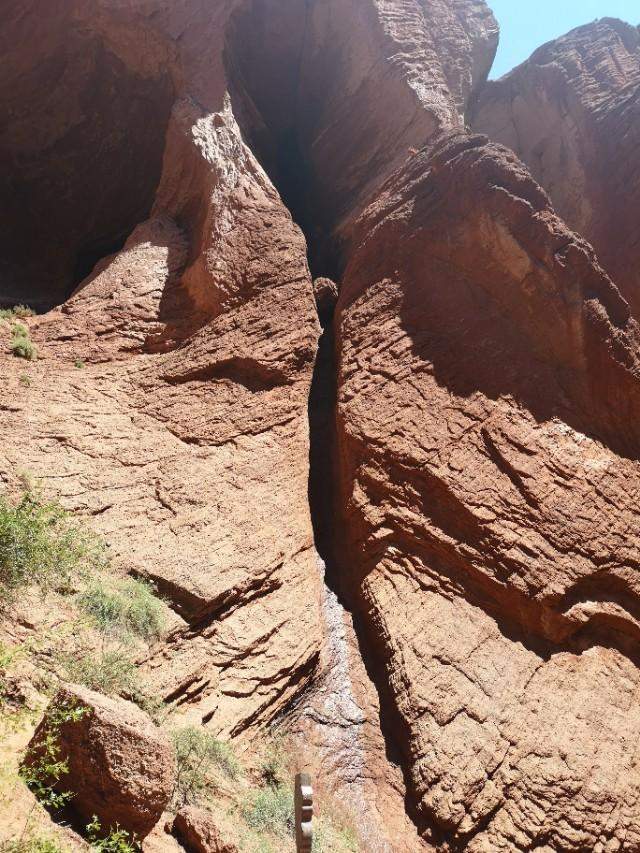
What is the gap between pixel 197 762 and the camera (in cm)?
595

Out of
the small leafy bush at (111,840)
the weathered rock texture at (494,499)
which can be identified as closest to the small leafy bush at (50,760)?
the small leafy bush at (111,840)

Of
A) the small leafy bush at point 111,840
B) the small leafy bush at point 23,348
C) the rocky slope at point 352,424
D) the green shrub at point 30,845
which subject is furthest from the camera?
the small leafy bush at point 23,348

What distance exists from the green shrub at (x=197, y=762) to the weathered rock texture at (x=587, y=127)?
Result: 13.7m

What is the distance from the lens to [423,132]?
15.1m

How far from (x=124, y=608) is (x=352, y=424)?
4.84 metres

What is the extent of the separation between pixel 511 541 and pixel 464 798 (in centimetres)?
328

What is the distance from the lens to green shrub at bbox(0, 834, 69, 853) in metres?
3.36

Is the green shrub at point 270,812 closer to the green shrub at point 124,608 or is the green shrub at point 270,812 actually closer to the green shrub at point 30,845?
the green shrub at point 124,608

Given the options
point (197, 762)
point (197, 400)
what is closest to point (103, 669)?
point (197, 762)

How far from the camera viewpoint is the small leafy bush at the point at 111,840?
12.5 feet

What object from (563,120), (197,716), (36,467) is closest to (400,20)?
(563,120)

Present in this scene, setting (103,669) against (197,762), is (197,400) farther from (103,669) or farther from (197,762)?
(197,762)

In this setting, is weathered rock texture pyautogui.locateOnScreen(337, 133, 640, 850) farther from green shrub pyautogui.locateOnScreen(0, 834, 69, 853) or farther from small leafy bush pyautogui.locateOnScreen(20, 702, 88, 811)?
green shrub pyautogui.locateOnScreen(0, 834, 69, 853)

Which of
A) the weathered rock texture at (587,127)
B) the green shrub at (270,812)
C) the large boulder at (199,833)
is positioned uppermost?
the weathered rock texture at (587,127)
